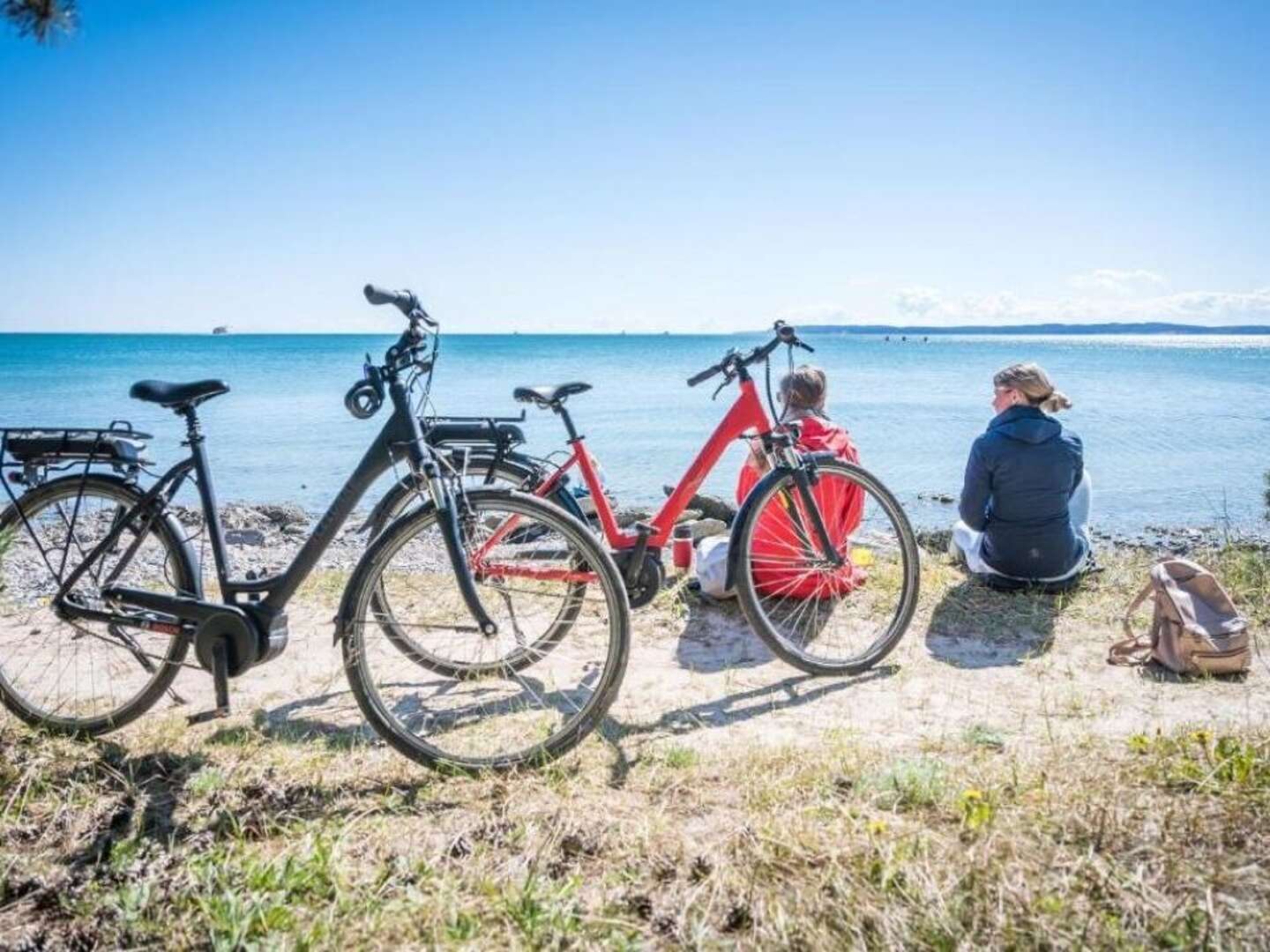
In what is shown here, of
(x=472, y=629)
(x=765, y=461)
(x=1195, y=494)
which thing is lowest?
(x=1195, y=494)

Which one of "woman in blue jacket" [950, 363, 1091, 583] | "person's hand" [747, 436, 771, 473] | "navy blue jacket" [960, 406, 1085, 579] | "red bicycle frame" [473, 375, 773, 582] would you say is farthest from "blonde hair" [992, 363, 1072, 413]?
"red bicycle frame" [473, 375, 773, 582]

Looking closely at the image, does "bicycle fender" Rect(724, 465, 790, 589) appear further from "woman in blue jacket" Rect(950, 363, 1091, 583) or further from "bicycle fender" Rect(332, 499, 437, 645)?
"woman in blue jacket" Rect(950, 363, 1091, 583)

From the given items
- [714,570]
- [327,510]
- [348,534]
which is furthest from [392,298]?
[348,534]

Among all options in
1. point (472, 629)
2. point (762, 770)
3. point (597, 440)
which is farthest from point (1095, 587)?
point (597, 440)

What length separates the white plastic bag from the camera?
563 cm

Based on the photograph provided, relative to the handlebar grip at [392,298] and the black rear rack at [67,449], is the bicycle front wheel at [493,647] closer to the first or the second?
the handlebar grip at [392,298]

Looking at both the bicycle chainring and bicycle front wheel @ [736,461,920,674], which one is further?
the bicycle chainring

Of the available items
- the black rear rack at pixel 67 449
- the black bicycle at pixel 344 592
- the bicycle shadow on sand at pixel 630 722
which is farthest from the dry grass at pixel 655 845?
the black rear rack at pixel 67 449

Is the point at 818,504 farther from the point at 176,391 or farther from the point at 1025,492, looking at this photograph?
the point at 176,391

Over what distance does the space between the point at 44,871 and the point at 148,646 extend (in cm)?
229

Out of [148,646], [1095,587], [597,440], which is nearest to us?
[148,646]

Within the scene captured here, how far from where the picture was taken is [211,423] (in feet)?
96.2

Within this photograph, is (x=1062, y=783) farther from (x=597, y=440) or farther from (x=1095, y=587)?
(x=597, y=440)

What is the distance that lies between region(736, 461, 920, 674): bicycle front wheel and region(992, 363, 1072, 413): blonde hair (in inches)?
58.3
